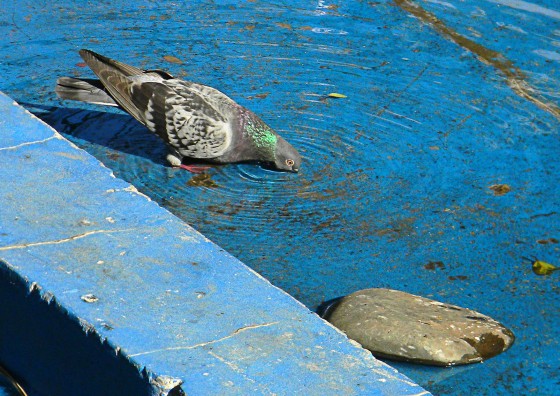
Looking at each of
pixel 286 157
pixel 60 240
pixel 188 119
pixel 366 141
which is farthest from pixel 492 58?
pixel 60 240

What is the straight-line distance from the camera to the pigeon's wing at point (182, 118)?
19.5 ft

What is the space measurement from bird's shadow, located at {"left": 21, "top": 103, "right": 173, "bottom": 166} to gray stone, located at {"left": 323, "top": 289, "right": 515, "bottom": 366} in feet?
6.88

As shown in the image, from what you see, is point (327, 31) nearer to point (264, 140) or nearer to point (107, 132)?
point (264, 140)

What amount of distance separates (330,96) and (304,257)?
2141mm

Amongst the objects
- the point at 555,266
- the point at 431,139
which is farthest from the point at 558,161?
the point at 555,266

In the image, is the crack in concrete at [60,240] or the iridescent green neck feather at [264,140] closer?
the crack in concrete at [60,240]

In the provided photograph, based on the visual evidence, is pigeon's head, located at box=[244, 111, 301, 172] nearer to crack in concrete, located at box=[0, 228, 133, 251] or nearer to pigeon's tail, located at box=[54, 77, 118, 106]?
pigeon's tail, located at box=[54, 77, 118, 106]

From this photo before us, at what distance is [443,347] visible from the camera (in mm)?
4234

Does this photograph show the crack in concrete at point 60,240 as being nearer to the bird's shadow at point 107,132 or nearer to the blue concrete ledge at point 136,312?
the blue concrete ledge at point 136,312

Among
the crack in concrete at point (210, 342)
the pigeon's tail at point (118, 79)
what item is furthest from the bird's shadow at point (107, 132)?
the crack in concrete at point (210, 342)

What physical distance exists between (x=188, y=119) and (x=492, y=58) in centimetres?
290

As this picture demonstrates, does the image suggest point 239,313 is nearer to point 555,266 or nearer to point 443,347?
point 443,347

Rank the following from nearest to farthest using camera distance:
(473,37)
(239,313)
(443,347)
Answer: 1. (239,313)
2. (443,347)
3. (473,37)

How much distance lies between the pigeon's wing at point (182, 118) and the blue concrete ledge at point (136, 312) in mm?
1791
